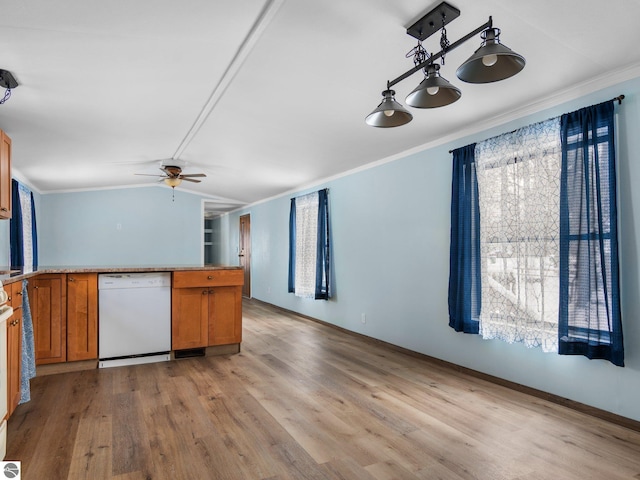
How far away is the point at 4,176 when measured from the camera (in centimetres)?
329

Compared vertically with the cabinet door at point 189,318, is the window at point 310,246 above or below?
above

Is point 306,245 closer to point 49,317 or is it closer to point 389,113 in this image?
point 49,317

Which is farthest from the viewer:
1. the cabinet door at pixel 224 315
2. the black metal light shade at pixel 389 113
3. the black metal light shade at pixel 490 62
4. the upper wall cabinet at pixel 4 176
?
the cabinet door at pixel 224 315

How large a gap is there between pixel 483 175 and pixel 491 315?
3.91ft

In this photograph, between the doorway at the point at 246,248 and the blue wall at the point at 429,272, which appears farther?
the doorway at the point at 246,248

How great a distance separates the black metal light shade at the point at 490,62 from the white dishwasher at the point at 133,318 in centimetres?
338

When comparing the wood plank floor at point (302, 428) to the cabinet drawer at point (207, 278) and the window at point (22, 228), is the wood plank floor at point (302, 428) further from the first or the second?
the window at point (22, 228)

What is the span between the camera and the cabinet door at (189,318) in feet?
13.2

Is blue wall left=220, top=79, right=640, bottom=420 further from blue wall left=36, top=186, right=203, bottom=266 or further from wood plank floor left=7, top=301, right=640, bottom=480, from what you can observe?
blue wall left=36, top=186, right=203, bottom=266

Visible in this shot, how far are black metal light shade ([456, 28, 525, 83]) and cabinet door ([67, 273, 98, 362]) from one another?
362 centimetres

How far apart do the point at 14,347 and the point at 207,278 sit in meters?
1.80

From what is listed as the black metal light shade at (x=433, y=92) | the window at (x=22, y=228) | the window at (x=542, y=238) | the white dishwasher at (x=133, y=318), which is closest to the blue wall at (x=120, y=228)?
the window at (x=22, y=228)

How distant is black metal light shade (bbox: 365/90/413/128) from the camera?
7.34 feet

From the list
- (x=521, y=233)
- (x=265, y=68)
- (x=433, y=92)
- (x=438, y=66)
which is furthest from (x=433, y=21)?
(x=521, y=233)
